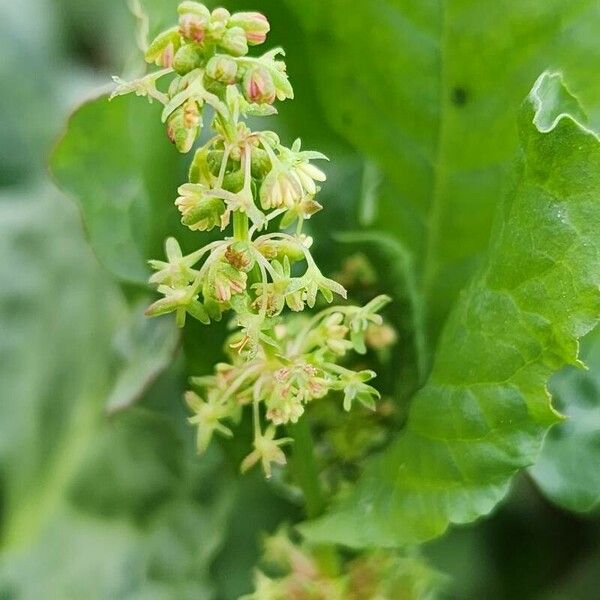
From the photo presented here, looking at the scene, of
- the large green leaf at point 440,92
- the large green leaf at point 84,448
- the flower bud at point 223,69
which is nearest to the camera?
the flower bud at point 223,69

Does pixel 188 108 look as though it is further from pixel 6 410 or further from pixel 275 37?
pixel 6 410

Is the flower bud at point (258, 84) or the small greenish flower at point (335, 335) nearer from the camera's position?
the flower bud at point (258, 84)

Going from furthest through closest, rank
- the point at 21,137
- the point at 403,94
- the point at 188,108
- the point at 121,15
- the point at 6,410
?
the point at 121,15 < the point at 21,137 < the point at 6,410 < the point at 403,94 < the point at 188,108

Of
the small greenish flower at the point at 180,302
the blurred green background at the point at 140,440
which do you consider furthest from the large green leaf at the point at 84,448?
the small greenish flower at the point at 180,302

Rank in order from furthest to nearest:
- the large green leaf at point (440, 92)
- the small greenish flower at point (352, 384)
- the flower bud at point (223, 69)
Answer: the large green leaf at point (440, 92) → the small greenish flower at point (352, 384) → the flower bud at point (223, 69)

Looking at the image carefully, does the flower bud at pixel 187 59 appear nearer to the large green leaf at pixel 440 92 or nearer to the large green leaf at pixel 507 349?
the large green leaf at pixel 507 349

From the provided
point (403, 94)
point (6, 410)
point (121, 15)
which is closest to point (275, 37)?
point (403, 94)
